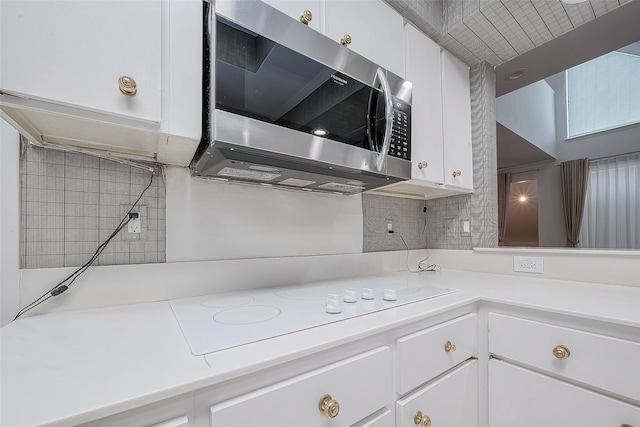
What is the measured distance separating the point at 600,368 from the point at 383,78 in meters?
1.21

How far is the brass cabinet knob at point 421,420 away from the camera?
0.83 metres

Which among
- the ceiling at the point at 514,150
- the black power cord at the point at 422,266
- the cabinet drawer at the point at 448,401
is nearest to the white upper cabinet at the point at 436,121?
the black power cord at the point at 422,266

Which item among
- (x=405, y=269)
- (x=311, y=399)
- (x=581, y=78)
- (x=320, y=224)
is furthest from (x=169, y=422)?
(x=581, y=78)

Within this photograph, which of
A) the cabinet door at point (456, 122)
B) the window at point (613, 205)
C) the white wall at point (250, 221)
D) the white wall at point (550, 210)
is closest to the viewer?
the white wall at point (250, 221)

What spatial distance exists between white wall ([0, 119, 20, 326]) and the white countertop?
88 mm

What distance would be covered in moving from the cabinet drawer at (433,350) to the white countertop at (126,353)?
7cm

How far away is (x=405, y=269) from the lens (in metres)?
1.82

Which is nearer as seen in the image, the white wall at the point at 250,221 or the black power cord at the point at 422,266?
the white wall at the point at 250,221

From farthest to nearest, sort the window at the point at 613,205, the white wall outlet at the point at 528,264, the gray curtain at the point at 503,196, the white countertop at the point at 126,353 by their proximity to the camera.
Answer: the gray curtain at the point at 503,196
the window at the point at 613,205
the white wall outlet at the point at 528,264
the white countertop at the point at 126,353

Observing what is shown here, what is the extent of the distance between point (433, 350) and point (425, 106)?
1190 millimetres

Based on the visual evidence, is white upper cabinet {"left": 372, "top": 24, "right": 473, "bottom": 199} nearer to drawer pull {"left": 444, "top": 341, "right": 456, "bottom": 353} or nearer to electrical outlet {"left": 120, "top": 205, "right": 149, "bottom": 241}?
drawer pull {"left": 444, "top": 341, "right": 456, "bottom": 353}

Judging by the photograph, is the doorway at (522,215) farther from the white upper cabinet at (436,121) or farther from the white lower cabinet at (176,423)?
the white lower cabinet at (176,423)

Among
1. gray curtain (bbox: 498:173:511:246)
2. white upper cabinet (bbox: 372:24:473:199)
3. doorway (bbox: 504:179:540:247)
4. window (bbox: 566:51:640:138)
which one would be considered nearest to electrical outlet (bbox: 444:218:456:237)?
white upper cabinet (bbox: 372:24:473:199)

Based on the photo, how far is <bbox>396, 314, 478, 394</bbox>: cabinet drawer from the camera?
2.65 ft
